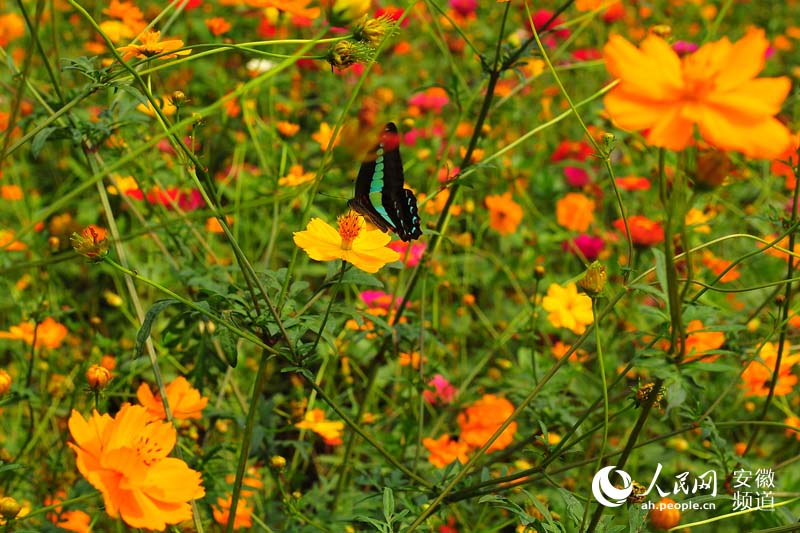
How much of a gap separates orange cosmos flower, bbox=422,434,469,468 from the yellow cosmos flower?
1.44 feet

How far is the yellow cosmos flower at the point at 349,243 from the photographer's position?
816 millimetres

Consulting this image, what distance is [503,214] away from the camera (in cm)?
175

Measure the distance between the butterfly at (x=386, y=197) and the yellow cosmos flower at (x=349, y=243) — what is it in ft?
0.07

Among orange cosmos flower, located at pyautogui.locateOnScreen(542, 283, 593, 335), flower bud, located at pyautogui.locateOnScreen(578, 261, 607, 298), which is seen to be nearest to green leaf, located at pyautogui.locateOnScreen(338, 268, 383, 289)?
flower bud, located at pyautogui.locateOnScreen(578, 261, 607, 298)

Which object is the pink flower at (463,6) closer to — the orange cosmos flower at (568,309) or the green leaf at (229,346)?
the orange cosmos flower at (568,309)

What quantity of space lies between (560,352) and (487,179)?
0.76 m

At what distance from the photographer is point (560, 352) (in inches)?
56.2

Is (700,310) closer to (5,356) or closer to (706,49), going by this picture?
(706,49)

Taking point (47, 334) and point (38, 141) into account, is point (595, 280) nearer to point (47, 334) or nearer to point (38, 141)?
point (38, 141)

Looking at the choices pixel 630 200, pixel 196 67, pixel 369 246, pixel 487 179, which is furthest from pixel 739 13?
pixel 369 246

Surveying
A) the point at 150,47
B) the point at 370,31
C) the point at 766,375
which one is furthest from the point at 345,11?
the point at 766,375

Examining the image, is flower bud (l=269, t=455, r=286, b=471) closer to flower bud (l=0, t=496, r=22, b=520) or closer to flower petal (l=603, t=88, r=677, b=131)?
flower bud (l=0, t=496, r=22, b=520)

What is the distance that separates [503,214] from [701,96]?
3.87 ft

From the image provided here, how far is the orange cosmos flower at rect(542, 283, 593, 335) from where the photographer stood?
1324mm
